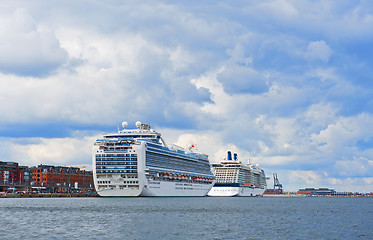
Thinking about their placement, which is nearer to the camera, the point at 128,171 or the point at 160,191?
the point at 128,171

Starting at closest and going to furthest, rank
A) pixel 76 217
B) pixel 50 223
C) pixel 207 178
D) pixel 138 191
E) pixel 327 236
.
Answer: pixel 327 236 < pixel 50 223 < pixel 76 217 < pixel 138 191 < pixel 207 178

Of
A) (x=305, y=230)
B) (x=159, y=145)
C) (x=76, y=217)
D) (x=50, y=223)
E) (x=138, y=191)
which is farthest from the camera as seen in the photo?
(x=159, y=145)

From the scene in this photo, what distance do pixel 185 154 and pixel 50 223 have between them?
10391 cm

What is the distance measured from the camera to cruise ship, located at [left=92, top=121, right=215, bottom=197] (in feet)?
445

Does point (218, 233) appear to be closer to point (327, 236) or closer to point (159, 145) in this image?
point (327, 236)

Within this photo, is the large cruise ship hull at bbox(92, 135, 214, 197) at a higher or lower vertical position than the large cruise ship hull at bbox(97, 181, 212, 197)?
higher

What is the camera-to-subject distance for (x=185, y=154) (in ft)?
561

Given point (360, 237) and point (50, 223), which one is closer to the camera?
point (360, 237)

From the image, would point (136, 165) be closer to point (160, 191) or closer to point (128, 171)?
point (128, 171)

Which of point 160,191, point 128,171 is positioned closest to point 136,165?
point 128,171

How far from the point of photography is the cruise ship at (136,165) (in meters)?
136

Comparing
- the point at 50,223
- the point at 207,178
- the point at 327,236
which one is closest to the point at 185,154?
the point at 207,178

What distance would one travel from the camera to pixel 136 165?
135 metres

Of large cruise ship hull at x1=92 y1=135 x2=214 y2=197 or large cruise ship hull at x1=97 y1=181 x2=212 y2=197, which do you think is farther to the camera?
large cruise ship hull at x1=97 y1=181 x2=212 y2=197
